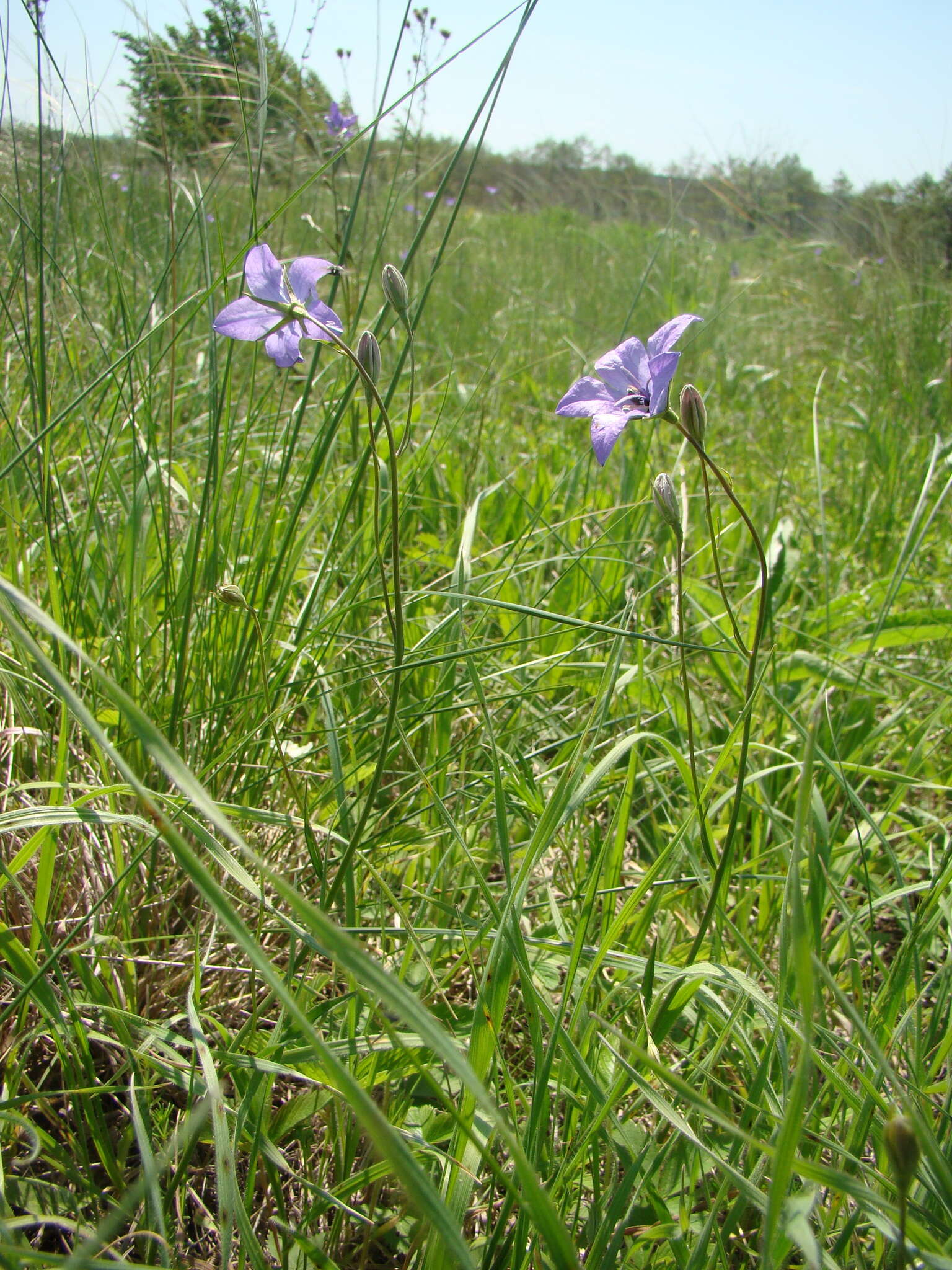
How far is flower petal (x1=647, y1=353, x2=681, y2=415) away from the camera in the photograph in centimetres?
74

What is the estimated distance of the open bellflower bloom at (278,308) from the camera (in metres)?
0.74

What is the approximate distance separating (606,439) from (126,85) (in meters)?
Result: 1.22

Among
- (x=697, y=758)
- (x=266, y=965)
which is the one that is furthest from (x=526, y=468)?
(x=266, y=965)

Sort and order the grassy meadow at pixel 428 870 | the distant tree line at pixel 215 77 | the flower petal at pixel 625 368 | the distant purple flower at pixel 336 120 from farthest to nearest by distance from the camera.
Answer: the distant purple flower at pixel 336 120
the distant tree line at pixel 215 77
the flower petal at pixel 625 368
the grassy meadow at pixel 428 870

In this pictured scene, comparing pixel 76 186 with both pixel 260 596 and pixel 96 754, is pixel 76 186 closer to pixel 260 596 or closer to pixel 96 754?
pixel 260 596

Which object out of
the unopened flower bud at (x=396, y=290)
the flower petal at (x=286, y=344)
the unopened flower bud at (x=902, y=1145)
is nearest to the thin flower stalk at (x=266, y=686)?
the flower petal at (x=286, y=344)

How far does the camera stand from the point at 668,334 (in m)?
0.80

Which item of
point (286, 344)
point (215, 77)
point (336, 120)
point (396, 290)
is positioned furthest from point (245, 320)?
point (336, 120)

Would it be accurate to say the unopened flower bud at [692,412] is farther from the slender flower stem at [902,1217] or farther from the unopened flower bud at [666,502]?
the slender flower stem at [902,1217]

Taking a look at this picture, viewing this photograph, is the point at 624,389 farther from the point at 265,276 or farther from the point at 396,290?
the point at 265,276

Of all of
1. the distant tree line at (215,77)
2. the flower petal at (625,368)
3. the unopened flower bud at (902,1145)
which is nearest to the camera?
the unopened flower bud at (902,1145)

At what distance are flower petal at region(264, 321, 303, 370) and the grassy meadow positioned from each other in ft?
0.28

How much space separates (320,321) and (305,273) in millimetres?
46

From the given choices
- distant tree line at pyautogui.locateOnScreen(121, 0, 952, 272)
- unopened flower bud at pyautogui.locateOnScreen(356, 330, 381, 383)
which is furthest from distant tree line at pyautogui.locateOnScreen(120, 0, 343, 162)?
unopened flower bud at pyautogui.locateOnScreen(356, 330, 381, 383)
